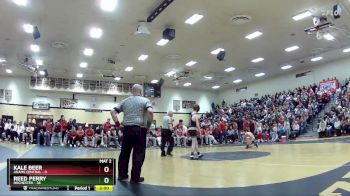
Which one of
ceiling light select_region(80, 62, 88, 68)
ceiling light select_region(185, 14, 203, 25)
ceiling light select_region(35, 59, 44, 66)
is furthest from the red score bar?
ceiling light select_region(35, 59, 44, 66)

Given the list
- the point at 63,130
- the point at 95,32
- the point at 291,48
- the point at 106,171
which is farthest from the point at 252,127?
the point at 106,171

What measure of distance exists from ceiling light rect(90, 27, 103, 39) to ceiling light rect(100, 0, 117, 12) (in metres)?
2.44

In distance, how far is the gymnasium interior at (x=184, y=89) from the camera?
13.9 feet

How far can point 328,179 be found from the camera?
4.13 m

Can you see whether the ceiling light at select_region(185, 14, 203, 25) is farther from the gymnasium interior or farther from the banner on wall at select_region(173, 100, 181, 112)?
the banner on wall at select_region(173, 100, 181, 112)

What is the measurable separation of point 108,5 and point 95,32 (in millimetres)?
3380

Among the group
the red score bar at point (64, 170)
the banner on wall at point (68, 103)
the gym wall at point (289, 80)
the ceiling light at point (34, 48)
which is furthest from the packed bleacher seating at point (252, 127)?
the red score bar at point (64, 170)

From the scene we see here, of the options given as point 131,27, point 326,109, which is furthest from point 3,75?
point 326,109

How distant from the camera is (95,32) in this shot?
580 inches

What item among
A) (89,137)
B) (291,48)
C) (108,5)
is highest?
(108,5)

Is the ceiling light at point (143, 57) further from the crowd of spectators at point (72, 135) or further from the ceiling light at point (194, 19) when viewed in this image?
the ceiling light at point (194, 19)

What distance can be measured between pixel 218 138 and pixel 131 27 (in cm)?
1065

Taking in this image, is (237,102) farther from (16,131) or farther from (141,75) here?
(16,131)

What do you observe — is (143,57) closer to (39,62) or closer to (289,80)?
(39,62)
